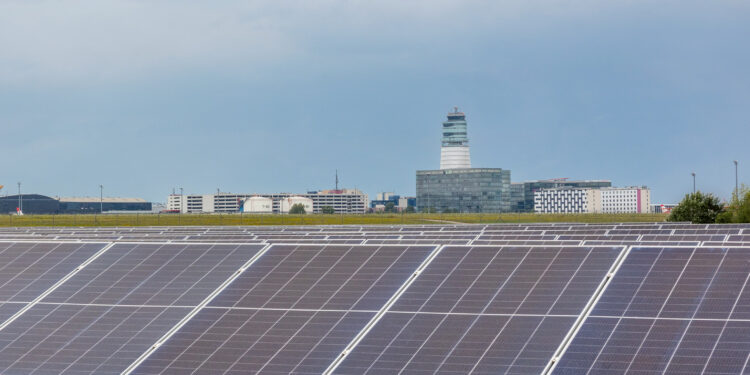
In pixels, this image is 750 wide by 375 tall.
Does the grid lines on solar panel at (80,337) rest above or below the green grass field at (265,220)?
below

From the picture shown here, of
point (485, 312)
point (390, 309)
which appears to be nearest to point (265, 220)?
point (390, 309)

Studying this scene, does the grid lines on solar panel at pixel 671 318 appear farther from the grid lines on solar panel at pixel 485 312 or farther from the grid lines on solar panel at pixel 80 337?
the grid lines on solar panel at pixel 80 337

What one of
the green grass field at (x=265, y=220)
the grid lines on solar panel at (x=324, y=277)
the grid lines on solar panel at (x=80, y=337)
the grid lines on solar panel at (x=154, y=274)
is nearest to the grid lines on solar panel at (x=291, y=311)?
the grid lines on solar panel at (x=324, y=277)

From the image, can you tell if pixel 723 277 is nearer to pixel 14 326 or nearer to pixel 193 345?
pixel 193 345

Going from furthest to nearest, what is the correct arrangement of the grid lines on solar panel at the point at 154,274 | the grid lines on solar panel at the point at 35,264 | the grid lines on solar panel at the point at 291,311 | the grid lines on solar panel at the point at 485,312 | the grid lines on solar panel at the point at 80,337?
1. the grid lines on solar panel at the point at 35,264
2. the grid lines on solar panel at the point at 154,274
3. the grid lines on solar panel at the point at 80,337
4. the grid lines on solar panel at the point at 291,311
5. the grid lines on solar panel at the point at 485,312

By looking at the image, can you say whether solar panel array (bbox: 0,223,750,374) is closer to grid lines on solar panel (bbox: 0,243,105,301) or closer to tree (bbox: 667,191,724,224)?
grid lines on solar panel (bbox: 0,243,105,301)

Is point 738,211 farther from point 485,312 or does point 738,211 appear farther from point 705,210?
point 485,312

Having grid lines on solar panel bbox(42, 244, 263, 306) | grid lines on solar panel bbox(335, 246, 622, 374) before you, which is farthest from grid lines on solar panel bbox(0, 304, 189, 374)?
grid lines on solar panel bbox(335, 246, 622, 374)
